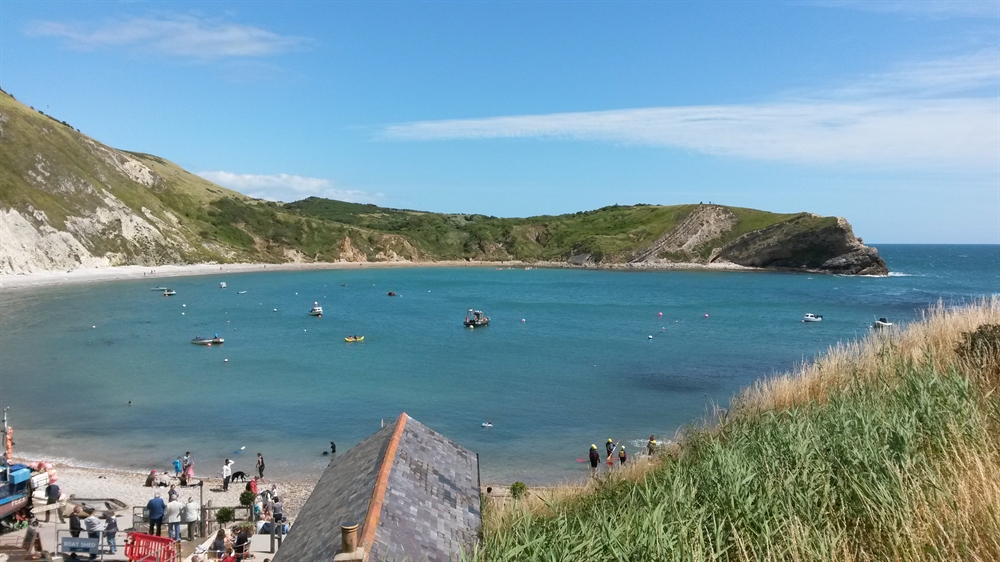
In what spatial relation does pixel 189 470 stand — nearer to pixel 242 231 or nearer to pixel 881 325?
pixel 881 325

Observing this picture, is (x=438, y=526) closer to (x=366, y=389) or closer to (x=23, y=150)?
(x=366, y=389)

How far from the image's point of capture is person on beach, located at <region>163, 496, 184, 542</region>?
14.3 meters

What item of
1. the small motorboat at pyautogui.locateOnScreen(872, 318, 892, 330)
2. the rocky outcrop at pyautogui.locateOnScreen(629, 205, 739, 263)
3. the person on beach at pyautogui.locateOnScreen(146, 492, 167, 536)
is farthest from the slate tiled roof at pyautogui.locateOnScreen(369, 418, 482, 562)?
the rocky outcrop at pyautogui.locateOnScreen(629, 205, 739, 263)

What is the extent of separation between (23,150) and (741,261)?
5077 inches

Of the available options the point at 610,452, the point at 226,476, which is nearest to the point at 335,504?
the point at 226,476

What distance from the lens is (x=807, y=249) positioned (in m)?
131

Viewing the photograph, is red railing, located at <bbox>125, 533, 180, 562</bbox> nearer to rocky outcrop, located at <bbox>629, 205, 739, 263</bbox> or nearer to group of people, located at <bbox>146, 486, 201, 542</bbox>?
group of people, located at <bbox>146, 486, 201, 542</bbox>

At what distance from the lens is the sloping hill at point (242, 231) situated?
93938mm

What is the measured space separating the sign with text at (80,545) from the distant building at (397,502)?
22.3ft

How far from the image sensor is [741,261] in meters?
140

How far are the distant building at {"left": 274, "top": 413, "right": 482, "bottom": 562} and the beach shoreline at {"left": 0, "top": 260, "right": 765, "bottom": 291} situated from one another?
298 ft

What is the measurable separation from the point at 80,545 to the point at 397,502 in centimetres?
985

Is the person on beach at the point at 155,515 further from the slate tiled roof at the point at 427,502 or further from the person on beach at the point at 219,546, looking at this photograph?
the slate tiled roof at the point at 427,502

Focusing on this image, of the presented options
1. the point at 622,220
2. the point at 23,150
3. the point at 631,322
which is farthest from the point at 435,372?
the point at 622,220
